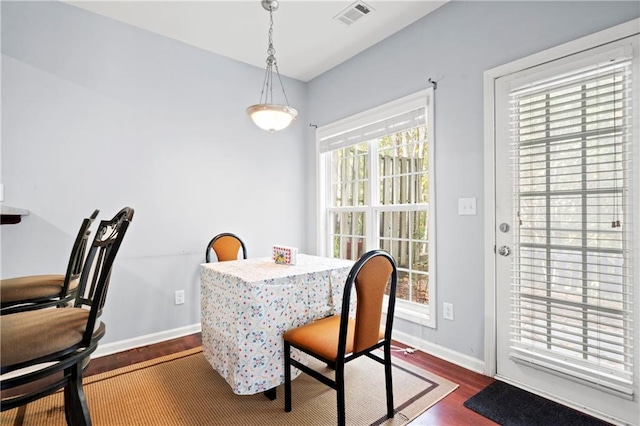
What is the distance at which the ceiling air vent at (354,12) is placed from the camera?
2.56 m

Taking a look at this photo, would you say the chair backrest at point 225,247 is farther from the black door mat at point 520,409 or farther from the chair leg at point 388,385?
the black door mat at point 520,409

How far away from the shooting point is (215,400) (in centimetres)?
196

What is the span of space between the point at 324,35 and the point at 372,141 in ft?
3.50

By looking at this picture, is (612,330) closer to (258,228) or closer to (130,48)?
(258,228)

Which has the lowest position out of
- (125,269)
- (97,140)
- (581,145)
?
(125,269)

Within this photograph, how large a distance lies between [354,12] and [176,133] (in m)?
1.89

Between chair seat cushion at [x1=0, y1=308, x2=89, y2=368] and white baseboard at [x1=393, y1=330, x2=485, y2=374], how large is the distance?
7.68 feet

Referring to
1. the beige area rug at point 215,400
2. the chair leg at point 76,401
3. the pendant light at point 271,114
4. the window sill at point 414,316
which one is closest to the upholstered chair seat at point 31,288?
the beige area rug at point 215,400

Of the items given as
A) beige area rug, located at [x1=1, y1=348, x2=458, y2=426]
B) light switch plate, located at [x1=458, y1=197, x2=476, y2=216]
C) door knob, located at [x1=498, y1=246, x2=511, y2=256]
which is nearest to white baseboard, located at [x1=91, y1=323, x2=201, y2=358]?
beige area rug, located at [x1=1, y1=348, x2=458, y2=426]

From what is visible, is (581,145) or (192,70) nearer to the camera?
(581,145)

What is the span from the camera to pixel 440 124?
2.59m

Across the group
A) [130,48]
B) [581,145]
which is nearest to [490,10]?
[581,145]

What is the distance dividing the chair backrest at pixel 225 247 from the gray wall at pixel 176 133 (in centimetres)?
16

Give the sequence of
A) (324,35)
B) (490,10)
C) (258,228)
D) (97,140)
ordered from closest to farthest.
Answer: (490,10), (97,140), (324,35), (258,228)
